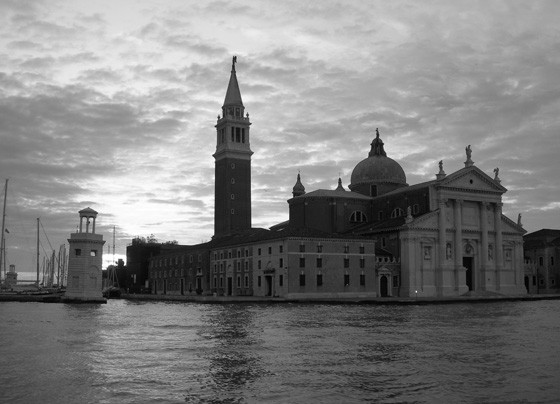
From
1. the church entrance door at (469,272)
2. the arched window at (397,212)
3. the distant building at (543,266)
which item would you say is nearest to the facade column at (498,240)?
the church entrance door at (469,272)

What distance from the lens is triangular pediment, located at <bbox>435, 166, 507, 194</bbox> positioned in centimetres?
7769

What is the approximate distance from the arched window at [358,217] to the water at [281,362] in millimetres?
48697

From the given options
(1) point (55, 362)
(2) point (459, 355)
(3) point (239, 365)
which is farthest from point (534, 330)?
(1) point (55, 362)

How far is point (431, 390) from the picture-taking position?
18109mm

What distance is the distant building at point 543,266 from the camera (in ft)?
303

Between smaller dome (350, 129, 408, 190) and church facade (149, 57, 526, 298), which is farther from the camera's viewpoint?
smaller dome (350, 129, 408, 190)

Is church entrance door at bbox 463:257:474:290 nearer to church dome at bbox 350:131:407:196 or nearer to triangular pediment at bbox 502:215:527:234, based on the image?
triangular pediment at bbox 502:215:527:234

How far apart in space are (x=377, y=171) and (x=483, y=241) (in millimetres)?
18736

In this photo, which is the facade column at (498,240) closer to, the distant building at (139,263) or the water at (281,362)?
the water at (281,362)

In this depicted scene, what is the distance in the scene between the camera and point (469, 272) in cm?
8119

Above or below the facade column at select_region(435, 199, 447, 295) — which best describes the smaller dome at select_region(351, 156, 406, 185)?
above

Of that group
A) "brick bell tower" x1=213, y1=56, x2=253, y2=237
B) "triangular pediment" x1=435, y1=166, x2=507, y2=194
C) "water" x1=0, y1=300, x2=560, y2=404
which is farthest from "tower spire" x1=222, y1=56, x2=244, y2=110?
"water" x1=0, y1=300, x2=560, y2=404

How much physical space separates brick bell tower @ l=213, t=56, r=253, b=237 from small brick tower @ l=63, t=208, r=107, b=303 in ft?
95.0

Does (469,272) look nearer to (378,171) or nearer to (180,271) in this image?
(378,171)
